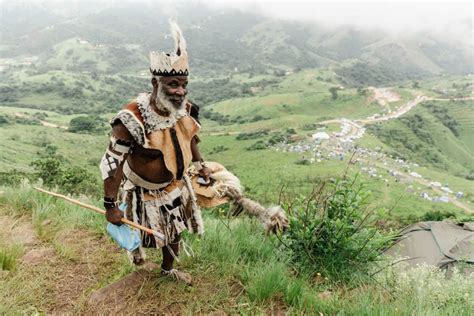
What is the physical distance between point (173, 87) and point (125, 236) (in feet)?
3.68

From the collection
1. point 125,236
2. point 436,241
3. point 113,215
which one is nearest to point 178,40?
point 113,215

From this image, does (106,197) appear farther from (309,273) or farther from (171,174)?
(309,273)

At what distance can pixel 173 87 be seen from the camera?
263 centimetres

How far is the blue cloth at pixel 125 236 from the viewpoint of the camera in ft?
8.75

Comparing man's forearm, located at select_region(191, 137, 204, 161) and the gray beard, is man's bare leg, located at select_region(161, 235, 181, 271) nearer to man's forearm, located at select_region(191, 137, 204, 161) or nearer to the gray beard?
man's forearm, located at select_region(191, 137, 204, 161)

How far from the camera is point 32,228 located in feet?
13.6

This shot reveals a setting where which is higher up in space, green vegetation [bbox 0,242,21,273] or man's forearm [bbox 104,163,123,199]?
man's forearm [bbox 104,163,123,199]

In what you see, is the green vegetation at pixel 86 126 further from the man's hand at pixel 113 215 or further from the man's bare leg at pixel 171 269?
the man's hand at pixel 113 215

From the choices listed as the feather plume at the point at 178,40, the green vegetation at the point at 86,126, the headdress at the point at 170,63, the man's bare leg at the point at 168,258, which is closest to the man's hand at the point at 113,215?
the man's bare leg at the point at 168,258

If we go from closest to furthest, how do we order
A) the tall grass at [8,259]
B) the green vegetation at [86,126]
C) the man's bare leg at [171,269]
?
the man's bare leg at [171,269], the tall grass at [8,259], the green vegetation at [86,126]

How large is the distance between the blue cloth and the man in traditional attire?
0.10 metres

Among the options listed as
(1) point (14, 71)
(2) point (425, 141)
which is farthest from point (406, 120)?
(1) point (14, 71)

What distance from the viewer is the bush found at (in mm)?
3191

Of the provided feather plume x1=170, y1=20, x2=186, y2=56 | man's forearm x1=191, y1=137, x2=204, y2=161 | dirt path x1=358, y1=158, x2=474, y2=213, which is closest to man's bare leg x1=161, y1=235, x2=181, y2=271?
man's forearm x1=191, y1=137, x2=204, y2=161
